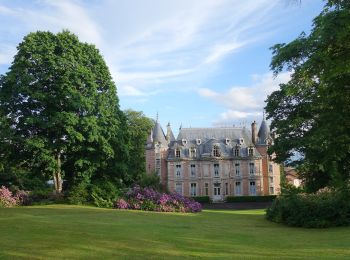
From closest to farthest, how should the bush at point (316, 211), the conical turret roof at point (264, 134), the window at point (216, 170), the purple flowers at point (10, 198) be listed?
the bush at point (316, 211) < the purple flowers at point (10, 198) < the window at point (216, 170) < the conical turret roof at point (264, 134)

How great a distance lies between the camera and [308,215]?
20.1 m

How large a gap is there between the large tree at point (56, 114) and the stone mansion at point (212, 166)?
3248cm

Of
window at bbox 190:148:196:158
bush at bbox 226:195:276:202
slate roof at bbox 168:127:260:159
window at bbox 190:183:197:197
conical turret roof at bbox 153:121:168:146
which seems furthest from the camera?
slate roof at bbox 168:127:260:159

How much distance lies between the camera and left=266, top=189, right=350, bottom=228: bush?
19.7 meters

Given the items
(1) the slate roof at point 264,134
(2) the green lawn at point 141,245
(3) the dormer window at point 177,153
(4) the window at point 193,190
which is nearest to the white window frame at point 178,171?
(3) the dormer window at point 177,153

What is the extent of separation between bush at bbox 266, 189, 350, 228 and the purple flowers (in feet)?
57.8

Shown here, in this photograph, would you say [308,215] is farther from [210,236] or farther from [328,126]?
[328,126]

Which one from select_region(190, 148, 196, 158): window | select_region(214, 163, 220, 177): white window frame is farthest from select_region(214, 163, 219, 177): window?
select_region(190, 148, 196, 158): window

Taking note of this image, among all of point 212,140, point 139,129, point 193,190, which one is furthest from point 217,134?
point 139,129

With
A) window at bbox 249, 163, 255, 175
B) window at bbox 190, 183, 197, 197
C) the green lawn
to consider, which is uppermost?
window at bbox 249, 163, 255, 175

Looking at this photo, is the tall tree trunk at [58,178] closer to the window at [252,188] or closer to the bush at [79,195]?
the bush at [79,195]

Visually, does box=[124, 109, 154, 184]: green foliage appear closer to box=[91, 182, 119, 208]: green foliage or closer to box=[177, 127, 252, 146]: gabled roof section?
box=[177, 127, 252, 146]: gabled roof section

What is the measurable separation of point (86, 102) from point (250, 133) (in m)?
42.6

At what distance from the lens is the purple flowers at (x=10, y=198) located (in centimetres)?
2836
